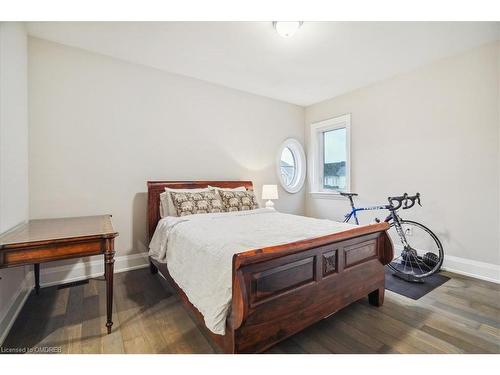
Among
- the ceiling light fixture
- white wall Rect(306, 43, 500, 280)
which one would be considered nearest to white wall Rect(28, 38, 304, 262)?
the ceiling light fixture

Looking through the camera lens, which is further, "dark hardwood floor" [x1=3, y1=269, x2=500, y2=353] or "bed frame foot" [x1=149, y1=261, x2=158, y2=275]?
"bed frame foot" [x1=149, y1=261, x2=158, y2=275]

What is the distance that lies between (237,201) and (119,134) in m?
1.70

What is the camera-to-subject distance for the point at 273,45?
262 cm

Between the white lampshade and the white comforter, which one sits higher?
the white lampshade

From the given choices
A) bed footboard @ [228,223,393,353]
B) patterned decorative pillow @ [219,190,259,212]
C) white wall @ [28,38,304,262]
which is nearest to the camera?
bed footboard @ [228,223,393,353]

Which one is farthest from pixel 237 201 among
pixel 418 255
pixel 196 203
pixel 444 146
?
pixel 444 146

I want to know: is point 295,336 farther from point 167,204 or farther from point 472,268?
point 472,268

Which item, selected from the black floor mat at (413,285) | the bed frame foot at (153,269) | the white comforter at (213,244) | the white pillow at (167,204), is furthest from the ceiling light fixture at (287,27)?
the bed frame foot at (153,269)

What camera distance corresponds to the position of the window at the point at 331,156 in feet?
13.7

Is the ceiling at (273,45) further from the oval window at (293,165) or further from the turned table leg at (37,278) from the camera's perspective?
the turned table leg at (37,278)

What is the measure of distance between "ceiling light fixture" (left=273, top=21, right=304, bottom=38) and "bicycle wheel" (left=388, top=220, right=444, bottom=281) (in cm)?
248

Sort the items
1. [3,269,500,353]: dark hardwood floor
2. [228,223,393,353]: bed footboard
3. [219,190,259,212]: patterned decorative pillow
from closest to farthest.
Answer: [228,223,393,353]: bed footboard, [3,269,500,353]: dark hardwood floor, [219,190,259,212]: patterned decorative pillow

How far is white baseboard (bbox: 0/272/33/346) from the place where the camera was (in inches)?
65.7

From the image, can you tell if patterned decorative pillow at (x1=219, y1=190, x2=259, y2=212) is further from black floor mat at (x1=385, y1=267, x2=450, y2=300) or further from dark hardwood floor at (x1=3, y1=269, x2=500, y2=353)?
black floor mat at (x1=385, y1=267, x2=450, y2=300)
